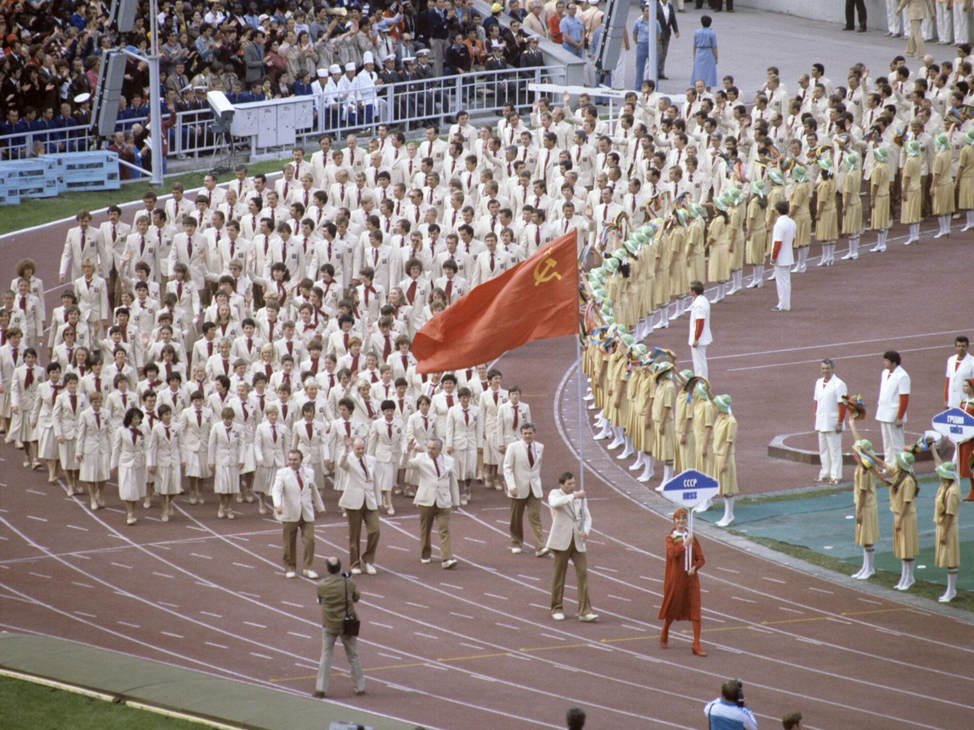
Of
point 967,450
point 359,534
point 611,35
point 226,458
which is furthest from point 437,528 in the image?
point 611,35

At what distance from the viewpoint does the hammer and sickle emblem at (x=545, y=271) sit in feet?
55.3

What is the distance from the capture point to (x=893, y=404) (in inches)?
808

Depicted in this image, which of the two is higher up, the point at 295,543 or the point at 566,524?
the point at 566,524

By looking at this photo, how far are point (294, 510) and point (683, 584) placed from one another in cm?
463

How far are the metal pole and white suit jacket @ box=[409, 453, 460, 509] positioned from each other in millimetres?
14084

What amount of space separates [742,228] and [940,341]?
12.2 ft

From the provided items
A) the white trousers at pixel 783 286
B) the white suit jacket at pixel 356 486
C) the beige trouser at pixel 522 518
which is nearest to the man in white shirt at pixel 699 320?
the white trousers at pixel 783 286

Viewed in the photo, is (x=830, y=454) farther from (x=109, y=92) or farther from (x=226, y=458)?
A: (x=109, y=92)

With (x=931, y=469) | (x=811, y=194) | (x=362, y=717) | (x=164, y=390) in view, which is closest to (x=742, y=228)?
(x=811, y=194)

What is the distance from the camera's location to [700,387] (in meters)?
20.5

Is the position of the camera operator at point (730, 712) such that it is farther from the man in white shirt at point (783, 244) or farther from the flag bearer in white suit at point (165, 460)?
the man in white shirt at point (783, 244)

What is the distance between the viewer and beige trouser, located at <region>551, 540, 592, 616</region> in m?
17.1

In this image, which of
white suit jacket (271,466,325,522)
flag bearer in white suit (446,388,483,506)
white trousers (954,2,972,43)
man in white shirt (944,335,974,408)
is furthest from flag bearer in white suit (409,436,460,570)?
white trousers (954,2,972,43)

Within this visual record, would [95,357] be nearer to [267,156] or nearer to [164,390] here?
[164,390]
